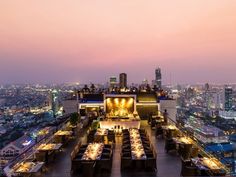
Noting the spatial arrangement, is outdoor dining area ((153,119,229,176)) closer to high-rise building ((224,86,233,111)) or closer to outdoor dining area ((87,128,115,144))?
outdoor dining area ((87,128,115,144))

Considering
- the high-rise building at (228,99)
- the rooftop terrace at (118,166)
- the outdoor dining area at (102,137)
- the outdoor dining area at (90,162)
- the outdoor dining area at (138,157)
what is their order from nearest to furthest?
the outdoor dining area at (90,162)
the rooftop terrace at (118,166)
the outdoor dining area at (138,157)
the outdoor dining area at (102,137)
the high-rise building at (228,99)

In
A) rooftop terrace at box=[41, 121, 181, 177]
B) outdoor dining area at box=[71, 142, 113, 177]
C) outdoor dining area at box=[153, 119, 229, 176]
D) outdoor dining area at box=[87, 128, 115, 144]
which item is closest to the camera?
outdoor dining area at box=[153, 119, 229, 176]

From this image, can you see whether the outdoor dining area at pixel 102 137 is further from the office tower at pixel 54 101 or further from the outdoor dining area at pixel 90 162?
the office tower at pixel 54 101

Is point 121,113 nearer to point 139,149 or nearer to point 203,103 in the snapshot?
point 139,149

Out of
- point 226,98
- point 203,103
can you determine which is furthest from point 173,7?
point 203,103

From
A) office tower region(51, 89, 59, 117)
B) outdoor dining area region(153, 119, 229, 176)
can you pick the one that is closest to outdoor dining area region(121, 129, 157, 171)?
outdoor dining area region(153, 119, 229, 176)

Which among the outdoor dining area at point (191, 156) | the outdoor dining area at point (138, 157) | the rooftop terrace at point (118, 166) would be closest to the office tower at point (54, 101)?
the outdoor dining area at point (191, 156)

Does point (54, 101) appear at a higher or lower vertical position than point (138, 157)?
lower

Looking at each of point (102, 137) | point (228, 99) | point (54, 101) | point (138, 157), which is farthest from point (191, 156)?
point (228, 99)

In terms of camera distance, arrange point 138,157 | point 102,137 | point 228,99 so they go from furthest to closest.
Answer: point 228,99 → point 102,137 → point 138,157

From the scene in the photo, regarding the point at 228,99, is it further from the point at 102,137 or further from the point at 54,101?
the point at 102,137

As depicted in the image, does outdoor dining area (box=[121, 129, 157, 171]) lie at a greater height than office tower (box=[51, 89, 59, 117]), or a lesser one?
greater
